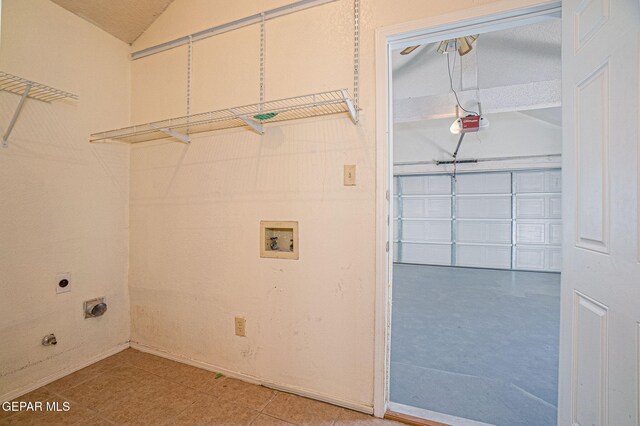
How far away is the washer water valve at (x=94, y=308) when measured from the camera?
1.94m

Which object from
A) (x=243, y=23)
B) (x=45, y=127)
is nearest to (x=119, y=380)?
(x=45, y=127)

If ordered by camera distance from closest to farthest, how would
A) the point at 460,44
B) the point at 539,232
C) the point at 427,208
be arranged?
the point at 460,44, the point at 539,232, the point at 427,208

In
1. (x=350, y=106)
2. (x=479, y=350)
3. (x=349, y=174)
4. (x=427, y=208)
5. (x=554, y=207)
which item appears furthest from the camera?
(x=427, y=208)

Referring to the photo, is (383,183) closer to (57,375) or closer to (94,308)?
(94,308)

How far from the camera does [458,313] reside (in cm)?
343

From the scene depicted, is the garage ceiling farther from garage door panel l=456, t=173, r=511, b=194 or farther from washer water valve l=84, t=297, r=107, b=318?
garage door panel l=456, t=173, r=511, b=194

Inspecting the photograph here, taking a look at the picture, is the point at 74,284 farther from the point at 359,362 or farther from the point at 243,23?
the point at 243,23

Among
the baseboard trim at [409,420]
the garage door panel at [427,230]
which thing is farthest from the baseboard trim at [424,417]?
the garage door panel at [427,230]

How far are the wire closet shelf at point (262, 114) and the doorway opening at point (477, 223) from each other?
0.35 metres

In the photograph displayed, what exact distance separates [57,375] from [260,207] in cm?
172

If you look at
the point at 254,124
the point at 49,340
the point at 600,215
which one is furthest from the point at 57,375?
the point at 600,215

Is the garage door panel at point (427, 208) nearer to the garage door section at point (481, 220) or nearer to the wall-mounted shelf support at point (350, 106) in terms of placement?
the garage door section at point (481, 220)

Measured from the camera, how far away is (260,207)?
176cm

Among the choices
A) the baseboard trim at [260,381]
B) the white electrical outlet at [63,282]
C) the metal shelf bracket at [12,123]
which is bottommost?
the baseboard trim at [260,381]
